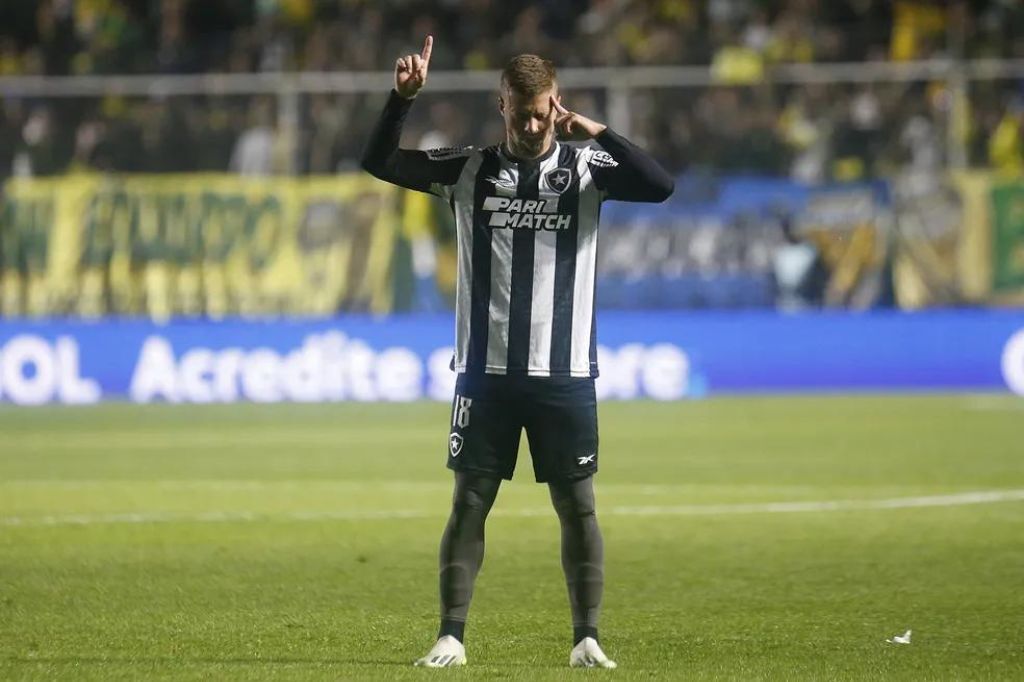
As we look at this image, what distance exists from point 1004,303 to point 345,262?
7041 millimetres

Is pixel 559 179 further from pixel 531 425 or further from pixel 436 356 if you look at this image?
pixel 436 356

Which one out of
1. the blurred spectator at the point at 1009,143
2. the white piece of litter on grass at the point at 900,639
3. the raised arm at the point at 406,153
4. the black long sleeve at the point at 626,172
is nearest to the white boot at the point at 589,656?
the white piece of litter on grass at the point at 900,639

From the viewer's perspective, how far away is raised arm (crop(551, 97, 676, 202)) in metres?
6.05

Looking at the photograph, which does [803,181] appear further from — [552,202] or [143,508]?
[552,202]

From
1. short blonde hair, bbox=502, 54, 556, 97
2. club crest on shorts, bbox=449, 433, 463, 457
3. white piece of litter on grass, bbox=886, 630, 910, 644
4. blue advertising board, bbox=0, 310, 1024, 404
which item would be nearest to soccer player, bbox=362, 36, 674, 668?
club crest on shorts, bbox=449, 433, 463, 457

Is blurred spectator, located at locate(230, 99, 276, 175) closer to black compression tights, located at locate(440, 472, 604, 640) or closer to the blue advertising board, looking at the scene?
the blue advertising board

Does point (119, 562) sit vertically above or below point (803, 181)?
below

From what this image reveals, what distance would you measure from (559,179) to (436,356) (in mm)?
13450

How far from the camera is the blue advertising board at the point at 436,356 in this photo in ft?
64.0

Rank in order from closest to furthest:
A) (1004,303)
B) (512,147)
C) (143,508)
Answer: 1. (512,147)
2. (143,508)
3. (1004,303)

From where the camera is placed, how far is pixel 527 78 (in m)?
5.79

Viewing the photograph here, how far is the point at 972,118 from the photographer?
19.7m

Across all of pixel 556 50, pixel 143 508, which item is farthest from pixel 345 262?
pixel 143 508

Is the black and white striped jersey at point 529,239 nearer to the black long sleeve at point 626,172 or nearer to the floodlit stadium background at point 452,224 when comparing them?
the black long sleeve at point 626,172
